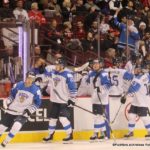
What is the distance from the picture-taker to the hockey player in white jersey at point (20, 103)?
1040cm

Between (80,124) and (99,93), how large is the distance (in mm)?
726

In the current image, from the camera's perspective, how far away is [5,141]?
34.2 ft

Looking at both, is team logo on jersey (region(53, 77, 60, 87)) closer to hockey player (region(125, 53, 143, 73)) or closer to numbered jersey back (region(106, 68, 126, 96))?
numbered jersey back (region(106, 68, 126, 96))

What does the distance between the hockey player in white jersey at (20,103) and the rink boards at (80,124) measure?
25.5 inches

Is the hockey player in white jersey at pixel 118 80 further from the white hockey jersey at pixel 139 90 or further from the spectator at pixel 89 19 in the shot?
the spectator at pixel 89 19

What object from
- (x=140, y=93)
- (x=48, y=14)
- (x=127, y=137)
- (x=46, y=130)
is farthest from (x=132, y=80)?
(x=48, y=14)

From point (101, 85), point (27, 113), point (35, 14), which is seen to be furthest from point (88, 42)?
point (27, 113)

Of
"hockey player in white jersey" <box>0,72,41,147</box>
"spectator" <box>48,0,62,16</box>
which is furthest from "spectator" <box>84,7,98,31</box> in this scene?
"hockey player in white jersey" <box>0,72,41,147</box>

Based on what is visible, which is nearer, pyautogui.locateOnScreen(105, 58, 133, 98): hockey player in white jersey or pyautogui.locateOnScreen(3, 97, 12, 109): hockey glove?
pyautogui.locateOnScreen(3, 97, 12, 109): hockey glove

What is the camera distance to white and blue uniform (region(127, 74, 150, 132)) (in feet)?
38.5

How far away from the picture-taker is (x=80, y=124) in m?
11.8

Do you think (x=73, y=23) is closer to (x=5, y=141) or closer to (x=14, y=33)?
(x=14, y=33)

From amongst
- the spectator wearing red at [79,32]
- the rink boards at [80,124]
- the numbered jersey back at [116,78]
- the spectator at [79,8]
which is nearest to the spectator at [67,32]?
the spectator wearing red at [79,32]

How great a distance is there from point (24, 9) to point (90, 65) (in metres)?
2.49
